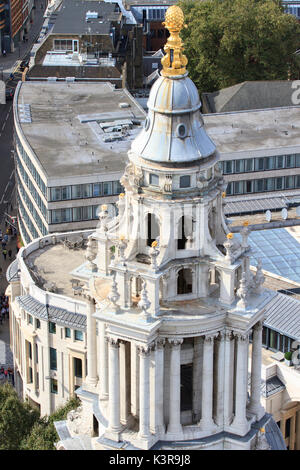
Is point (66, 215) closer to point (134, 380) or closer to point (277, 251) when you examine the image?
point (277, 251)

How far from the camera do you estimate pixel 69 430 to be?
98188mm

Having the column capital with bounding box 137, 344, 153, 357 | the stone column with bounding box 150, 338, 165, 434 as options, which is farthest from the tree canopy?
the column capital with bounding box 137, 344, 153, 357

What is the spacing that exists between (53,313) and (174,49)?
72200 millimetres

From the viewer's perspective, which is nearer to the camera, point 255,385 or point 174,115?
point 174,115

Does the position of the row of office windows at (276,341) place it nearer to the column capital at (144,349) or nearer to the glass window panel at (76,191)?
the column capital at (144,349)

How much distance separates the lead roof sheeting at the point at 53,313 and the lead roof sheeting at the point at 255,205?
3883 cm

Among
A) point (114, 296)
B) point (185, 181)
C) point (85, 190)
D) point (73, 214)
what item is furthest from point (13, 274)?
point (185, 181)

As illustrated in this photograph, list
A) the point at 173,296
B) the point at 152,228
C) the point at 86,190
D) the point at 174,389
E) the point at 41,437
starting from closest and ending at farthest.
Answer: the point at 152,228, the point at 173,296, the point at 174,389, the point at 41,437, the point at 86,190

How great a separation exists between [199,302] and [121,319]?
597 cm

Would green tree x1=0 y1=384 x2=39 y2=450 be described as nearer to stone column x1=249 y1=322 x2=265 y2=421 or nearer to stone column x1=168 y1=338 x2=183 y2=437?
stone column x1=168 y1=338 x2=183 y2=437

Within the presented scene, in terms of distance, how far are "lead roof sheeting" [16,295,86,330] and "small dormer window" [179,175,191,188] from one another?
217ft

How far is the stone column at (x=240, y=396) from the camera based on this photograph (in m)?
90.9

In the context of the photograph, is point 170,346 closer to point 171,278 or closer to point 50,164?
point 171,278

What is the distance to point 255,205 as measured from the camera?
18662 cm
